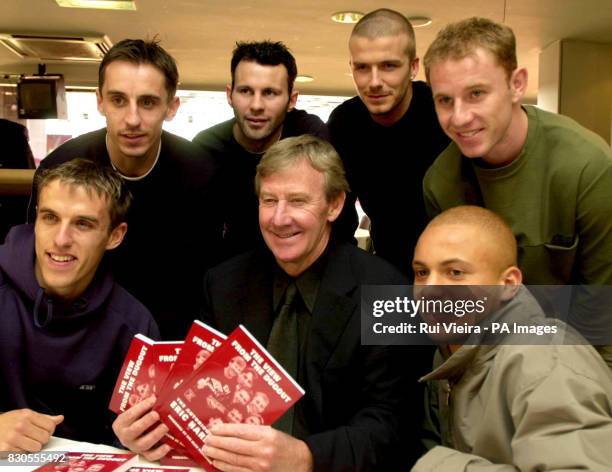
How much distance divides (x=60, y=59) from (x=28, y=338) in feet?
20.1

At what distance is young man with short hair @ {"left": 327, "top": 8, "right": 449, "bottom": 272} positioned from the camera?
2244 millimetres

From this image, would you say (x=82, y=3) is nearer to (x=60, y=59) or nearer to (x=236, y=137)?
(x=60, y=59)

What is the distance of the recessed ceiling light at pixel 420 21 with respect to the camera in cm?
514

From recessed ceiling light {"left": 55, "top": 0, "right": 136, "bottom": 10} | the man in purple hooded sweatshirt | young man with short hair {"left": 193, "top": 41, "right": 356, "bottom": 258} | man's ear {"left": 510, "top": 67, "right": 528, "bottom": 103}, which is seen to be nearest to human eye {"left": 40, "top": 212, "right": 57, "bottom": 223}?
the man in purple hooded sweatshirt

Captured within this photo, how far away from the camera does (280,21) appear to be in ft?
17.5

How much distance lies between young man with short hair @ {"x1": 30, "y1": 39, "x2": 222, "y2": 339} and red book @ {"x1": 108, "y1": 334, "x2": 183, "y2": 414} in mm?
824

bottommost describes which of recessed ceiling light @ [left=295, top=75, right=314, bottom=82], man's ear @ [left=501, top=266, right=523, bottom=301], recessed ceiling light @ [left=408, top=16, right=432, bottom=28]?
man's ear @ [left=501, top=266, right=523, bottom=301]

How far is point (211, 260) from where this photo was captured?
2.18 meters

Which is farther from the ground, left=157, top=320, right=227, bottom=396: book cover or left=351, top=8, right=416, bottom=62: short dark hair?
left=351, top=8, right=416, bottom=62: short dark hair

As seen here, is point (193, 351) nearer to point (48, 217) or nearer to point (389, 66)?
point (48, 217)

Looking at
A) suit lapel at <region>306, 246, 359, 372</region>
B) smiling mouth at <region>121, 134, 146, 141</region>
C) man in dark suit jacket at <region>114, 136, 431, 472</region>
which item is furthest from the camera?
smiling mouth at <region>121, 134, 146, 141</region>

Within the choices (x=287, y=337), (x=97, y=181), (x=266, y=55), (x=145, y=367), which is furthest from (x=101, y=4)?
(x=145, y=367)

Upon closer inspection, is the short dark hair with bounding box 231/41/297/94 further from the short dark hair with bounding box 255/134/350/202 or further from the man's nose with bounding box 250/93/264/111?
the short dark hair with bounding box 255/134/350/202

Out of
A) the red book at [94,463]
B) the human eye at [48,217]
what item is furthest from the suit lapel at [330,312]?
the human eye at [48,217]
